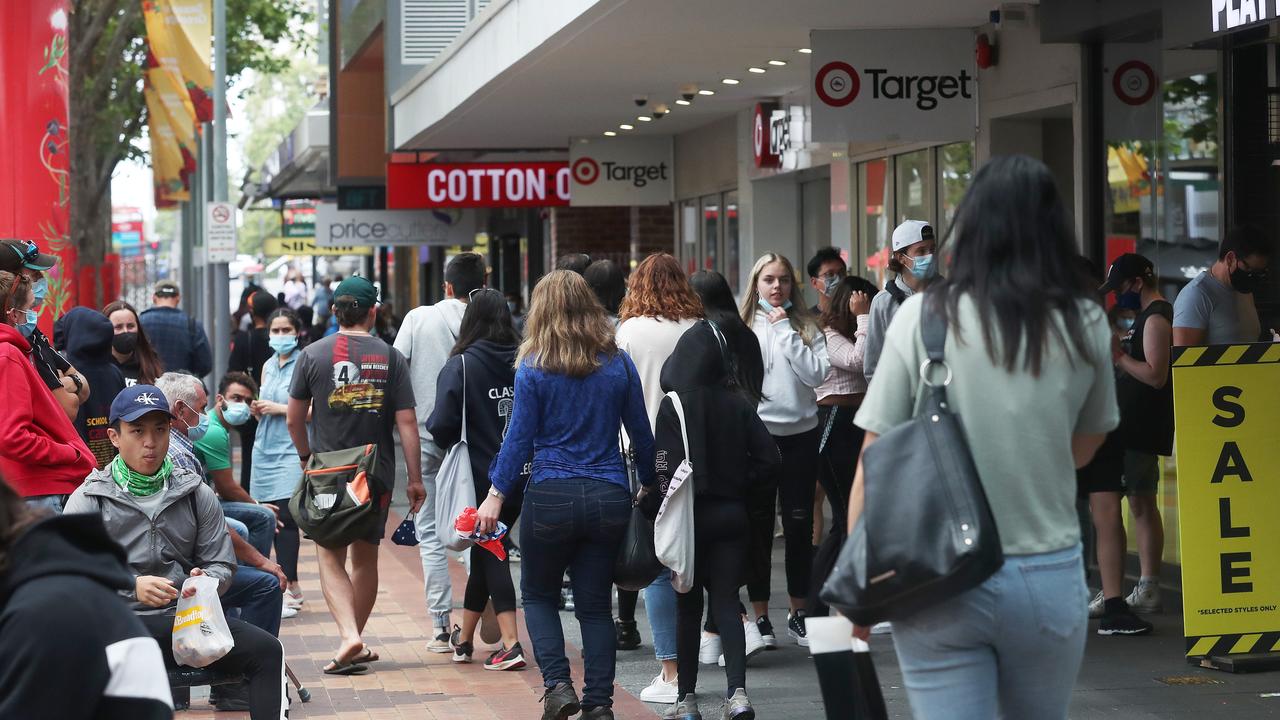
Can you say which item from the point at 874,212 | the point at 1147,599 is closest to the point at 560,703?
the point at 1147,599

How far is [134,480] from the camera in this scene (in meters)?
5.89

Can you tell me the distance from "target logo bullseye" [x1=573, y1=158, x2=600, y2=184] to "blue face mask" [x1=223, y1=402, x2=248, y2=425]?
879 cm

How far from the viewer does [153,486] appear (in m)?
5.92

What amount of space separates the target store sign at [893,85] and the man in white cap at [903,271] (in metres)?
2.13

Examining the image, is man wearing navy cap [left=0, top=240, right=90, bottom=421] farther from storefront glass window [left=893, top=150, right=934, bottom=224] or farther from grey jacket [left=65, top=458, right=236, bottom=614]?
storefront glass window [left=893, top=150, right=934, bottom=224]

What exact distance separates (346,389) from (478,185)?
11.9 m

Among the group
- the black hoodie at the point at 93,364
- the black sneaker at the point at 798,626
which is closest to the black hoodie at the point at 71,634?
the black hoodie at the point at 93,364

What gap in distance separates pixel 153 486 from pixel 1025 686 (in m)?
3.47

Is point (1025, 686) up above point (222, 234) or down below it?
below

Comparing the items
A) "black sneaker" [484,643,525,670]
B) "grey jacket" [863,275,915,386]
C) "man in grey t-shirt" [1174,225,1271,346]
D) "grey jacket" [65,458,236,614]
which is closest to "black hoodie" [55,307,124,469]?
"black sneaker" [484,643,525,670]

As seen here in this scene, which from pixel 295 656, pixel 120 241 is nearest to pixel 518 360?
pixel 295 656

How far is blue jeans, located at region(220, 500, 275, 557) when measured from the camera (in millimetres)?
8109

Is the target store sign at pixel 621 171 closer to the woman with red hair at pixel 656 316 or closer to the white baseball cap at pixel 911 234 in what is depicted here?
the white baseball cap at pixel 911 234

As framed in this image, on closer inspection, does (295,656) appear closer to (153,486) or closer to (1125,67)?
(153,486)
